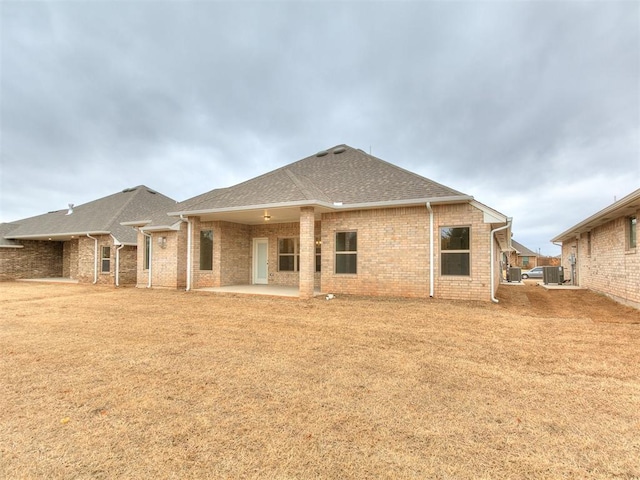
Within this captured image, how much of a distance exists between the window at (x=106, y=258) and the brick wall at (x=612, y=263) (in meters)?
22.2

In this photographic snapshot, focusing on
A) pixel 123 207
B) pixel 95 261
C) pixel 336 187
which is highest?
pixel 123 207

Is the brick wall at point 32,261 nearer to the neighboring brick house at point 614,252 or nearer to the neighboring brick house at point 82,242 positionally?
the neighboring brick house at point 82,242

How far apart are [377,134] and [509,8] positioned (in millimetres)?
10766

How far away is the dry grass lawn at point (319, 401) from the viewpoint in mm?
2197

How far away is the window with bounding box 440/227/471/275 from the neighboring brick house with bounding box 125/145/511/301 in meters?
0.03

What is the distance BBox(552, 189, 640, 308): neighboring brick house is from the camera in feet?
28.7

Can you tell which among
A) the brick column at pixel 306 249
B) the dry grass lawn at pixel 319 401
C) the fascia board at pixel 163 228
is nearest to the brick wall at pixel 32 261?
the fascia board at pixel 163 228

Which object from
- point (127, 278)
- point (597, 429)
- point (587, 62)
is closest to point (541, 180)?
point (587, 62)

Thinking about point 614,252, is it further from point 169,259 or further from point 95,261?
point 95,261

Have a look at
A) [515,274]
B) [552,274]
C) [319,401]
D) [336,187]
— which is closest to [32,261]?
[336,187]

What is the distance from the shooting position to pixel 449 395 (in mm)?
3320

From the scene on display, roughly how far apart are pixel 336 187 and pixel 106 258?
46.3ft

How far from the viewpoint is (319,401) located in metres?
3.13

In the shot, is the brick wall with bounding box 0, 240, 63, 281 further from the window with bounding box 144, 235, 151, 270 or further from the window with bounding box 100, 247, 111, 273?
the window with bounding box 144, 235, 151, 270
